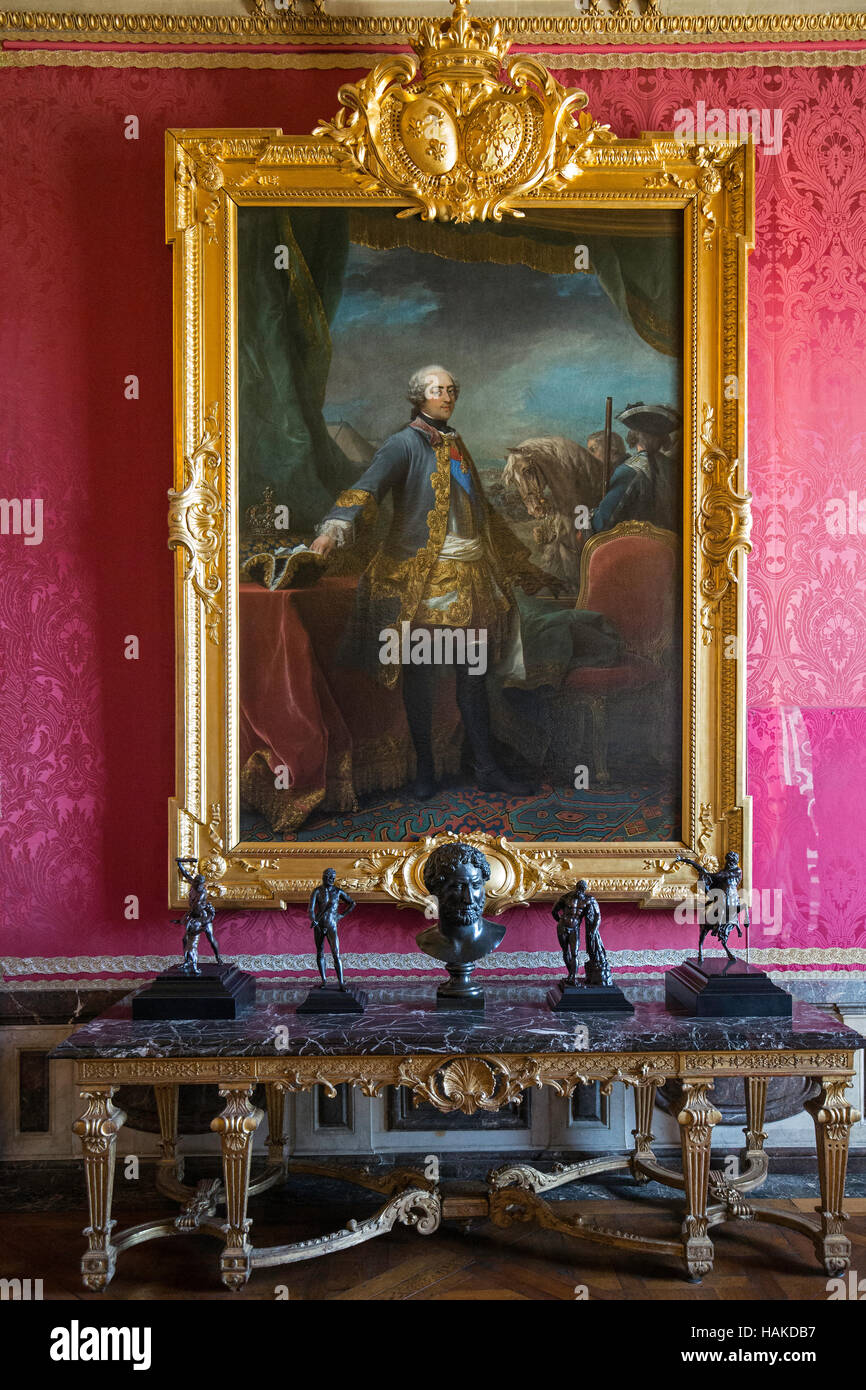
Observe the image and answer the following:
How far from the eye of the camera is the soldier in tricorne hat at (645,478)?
16.5 feet

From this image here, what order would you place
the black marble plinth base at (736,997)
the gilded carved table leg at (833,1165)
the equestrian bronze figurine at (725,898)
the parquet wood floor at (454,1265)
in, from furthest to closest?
the equestrian bronze figurine at (725,898) < the black marble plinth base at (736,997) < the gilded carved table leg at (833,1165) < the parquet wood floor at (454,1265)

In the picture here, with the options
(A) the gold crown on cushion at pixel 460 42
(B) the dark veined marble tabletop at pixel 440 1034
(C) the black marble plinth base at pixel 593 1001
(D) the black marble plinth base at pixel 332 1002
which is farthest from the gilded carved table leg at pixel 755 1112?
(A) the gold crown on cushion at pixel 460 42

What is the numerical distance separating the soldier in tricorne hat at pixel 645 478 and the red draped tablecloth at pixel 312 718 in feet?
3.89

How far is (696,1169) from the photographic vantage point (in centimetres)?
413

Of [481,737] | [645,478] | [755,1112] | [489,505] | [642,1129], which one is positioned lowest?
[642,1129]

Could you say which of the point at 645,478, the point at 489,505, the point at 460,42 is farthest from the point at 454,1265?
the point at 460,42

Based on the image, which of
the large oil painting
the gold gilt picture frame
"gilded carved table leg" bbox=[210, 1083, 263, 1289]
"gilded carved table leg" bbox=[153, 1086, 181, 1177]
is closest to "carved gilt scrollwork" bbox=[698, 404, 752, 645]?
the gold gilt picture frame

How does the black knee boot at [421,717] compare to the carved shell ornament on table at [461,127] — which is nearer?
the carved shell ornament on table at [461,127]

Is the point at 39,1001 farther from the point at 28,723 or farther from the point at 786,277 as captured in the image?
the point at 786,277

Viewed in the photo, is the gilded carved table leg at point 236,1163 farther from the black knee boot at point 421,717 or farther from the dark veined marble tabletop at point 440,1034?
the black knee boot at point 421,717

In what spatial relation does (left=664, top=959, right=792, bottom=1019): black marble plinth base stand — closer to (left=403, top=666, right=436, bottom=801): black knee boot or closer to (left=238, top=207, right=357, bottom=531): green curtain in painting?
(left=403, top=666, right=436, bottom=801): black knee boot

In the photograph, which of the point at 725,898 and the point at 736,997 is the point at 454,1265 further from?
the point at 725,898

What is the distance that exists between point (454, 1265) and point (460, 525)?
127 inches
